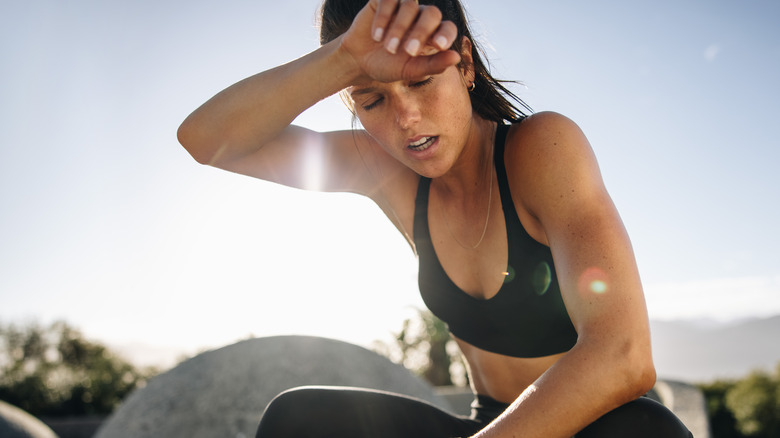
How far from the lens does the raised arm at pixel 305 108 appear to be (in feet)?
5.54

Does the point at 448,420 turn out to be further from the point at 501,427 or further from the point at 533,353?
the point at 501,427

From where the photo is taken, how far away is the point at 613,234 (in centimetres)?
151

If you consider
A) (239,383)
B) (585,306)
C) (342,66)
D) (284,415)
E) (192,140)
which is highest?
(342,66)

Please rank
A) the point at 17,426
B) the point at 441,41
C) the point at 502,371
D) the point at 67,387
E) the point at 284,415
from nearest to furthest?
1. the point at 441,41
2. the point at 284,415
3. the point at 502,371
4. the point at 17,426
5. the point at 67,387

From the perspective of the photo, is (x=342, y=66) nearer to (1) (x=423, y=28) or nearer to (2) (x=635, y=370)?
(1) (x=423, y=28)

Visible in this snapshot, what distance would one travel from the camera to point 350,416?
2043mm

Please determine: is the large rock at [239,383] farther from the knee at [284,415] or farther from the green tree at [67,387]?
the green tree at [67,387]

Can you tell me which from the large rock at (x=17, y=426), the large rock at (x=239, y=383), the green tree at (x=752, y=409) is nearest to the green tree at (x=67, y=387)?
the large rock at (x=17, y=426)

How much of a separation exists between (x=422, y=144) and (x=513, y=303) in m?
0.69

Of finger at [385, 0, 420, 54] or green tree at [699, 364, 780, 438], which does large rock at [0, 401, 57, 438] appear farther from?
green tree at [699, 364, 780, 438]

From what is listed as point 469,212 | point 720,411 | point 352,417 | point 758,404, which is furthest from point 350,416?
point 720,411

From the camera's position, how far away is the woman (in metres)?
1.39

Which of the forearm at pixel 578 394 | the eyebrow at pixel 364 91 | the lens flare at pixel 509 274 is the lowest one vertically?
the forearm at pixel 578 394

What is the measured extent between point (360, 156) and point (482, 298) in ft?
3.35
